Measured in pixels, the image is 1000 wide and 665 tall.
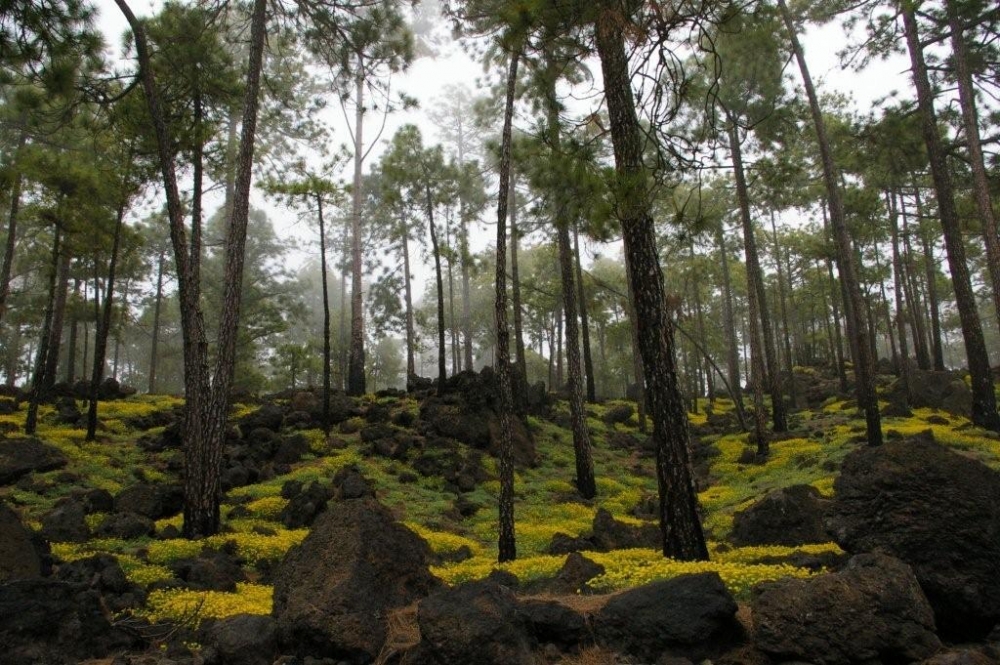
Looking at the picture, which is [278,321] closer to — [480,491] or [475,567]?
[480,491]

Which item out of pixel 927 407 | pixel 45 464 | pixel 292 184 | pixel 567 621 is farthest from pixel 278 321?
pixel 927 407

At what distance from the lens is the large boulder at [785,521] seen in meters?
9.40

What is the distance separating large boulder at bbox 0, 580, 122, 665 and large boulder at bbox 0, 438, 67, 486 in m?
9.28

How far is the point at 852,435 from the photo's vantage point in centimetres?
1784

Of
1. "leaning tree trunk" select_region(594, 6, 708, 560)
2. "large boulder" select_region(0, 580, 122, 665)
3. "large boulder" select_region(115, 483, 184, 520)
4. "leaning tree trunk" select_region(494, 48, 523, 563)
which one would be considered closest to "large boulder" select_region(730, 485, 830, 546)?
"leaning tree trunk" select_region(594, 6, 708, 560)

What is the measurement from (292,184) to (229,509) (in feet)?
30.5

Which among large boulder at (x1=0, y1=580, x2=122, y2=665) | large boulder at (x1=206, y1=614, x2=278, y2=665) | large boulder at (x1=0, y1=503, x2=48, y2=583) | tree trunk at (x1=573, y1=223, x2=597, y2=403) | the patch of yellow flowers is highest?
tree trunk at (x1=573, y1=223, x2=597, y2=403)

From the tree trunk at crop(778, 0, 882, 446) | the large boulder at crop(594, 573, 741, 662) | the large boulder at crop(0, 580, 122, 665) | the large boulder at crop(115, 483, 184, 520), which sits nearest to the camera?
the large boulder at crop(594, 573, 741, 662)

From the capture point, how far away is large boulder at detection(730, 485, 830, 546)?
9398mm

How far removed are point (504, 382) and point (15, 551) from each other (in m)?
6.96

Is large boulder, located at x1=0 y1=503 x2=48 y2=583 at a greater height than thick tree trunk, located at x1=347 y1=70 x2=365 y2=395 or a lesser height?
lesser

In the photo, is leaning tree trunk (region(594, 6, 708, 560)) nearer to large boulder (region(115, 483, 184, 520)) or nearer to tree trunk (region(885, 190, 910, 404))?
Answer: large boulder (region(115, 483, 184, 520))

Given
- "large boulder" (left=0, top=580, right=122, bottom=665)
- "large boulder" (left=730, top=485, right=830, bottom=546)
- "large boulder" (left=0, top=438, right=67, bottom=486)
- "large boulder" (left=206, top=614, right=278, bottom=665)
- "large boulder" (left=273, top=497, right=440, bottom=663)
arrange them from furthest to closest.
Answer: "large boulder" (left=0, top=438, right=67, bottom=486) → "large boulder" (left=730, top=485, right=830, bottom=546) → "large boulder" (left=273, top=497, right=440, bottom=663) → "large boulder" (left=206, top=614, right=278, bottom=665) → "large boulder" (left=0, top=580, right=122, bottom=665)

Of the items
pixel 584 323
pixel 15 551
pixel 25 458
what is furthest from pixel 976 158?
pixel 25 458
